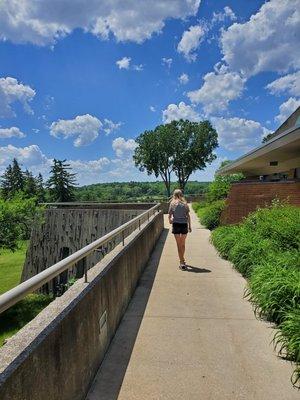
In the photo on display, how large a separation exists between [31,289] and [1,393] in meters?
0.72

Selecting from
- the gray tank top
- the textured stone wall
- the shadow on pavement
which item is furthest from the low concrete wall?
the textured stone wall

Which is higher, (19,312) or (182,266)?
(182,266)

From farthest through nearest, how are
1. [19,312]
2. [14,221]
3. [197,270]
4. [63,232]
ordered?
[63,232] < [14,221] < [19,312] < [197,270]

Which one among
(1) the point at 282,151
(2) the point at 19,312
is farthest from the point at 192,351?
(2) the point at 19,312

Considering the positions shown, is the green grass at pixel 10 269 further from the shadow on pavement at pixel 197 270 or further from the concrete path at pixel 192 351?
the concrete path at pixel 192 351

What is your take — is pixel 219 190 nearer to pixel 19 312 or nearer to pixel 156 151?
pixel 19 312

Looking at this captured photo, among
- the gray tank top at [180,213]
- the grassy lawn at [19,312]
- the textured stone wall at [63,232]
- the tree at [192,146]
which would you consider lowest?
the grassy lawn at [19,312]

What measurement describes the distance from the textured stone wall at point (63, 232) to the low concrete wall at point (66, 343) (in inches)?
669

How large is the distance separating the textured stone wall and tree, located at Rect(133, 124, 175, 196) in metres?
37.9

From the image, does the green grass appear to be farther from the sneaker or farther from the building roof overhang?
the sneaker

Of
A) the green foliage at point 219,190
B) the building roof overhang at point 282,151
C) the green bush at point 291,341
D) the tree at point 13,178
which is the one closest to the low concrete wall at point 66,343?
the green bush at point 291,341

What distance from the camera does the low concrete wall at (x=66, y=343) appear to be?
8.80ft

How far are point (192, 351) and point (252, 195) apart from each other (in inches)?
447

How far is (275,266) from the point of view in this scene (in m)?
7.28
